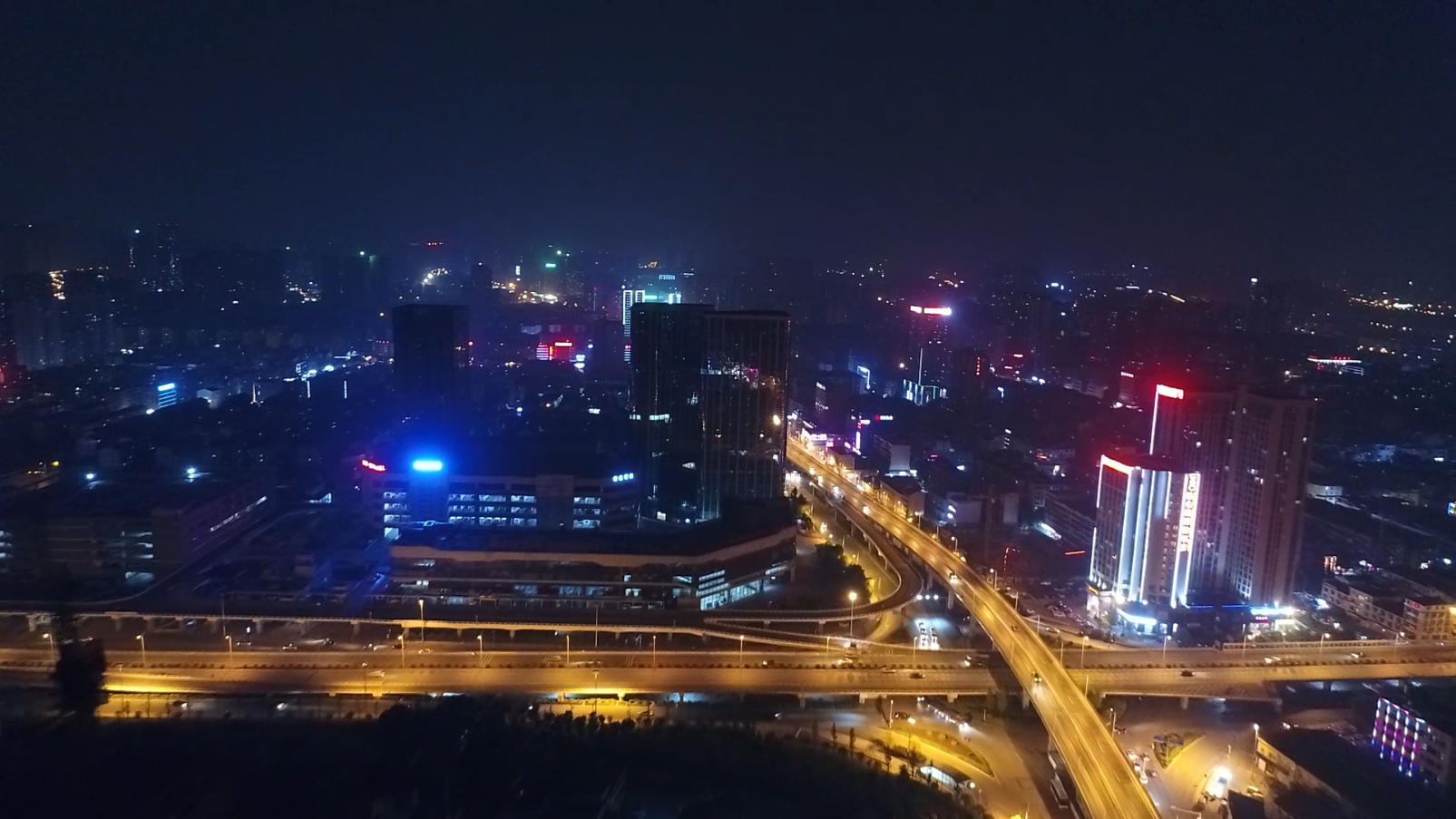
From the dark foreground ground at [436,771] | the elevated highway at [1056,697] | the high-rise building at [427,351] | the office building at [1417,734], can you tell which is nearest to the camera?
the dark foreground ground at [436,771]

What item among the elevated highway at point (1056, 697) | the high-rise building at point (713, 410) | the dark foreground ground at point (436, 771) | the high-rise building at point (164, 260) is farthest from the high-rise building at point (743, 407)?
the high-rise building at point (164, 260)

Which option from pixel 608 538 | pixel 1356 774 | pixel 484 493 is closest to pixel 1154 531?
pixel 1356 774

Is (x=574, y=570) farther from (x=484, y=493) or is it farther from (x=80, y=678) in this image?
(x=80, y=678)

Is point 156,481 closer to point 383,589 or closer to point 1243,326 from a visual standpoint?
point 383,589

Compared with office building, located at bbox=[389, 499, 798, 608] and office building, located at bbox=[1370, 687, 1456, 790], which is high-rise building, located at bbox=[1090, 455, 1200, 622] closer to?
office building, located at bbox=[1370, 687, 1456, 790]

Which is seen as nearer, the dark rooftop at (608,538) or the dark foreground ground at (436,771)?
the dark foreground ground at (436,771)

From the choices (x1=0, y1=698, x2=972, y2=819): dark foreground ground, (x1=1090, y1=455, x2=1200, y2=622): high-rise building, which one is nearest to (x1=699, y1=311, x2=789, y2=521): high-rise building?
(x1=1090, y1=455, x2=1200, y2=622): high-rise building

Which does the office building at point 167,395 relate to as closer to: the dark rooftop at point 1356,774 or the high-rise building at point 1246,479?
the high-rise building at point 1246,479
